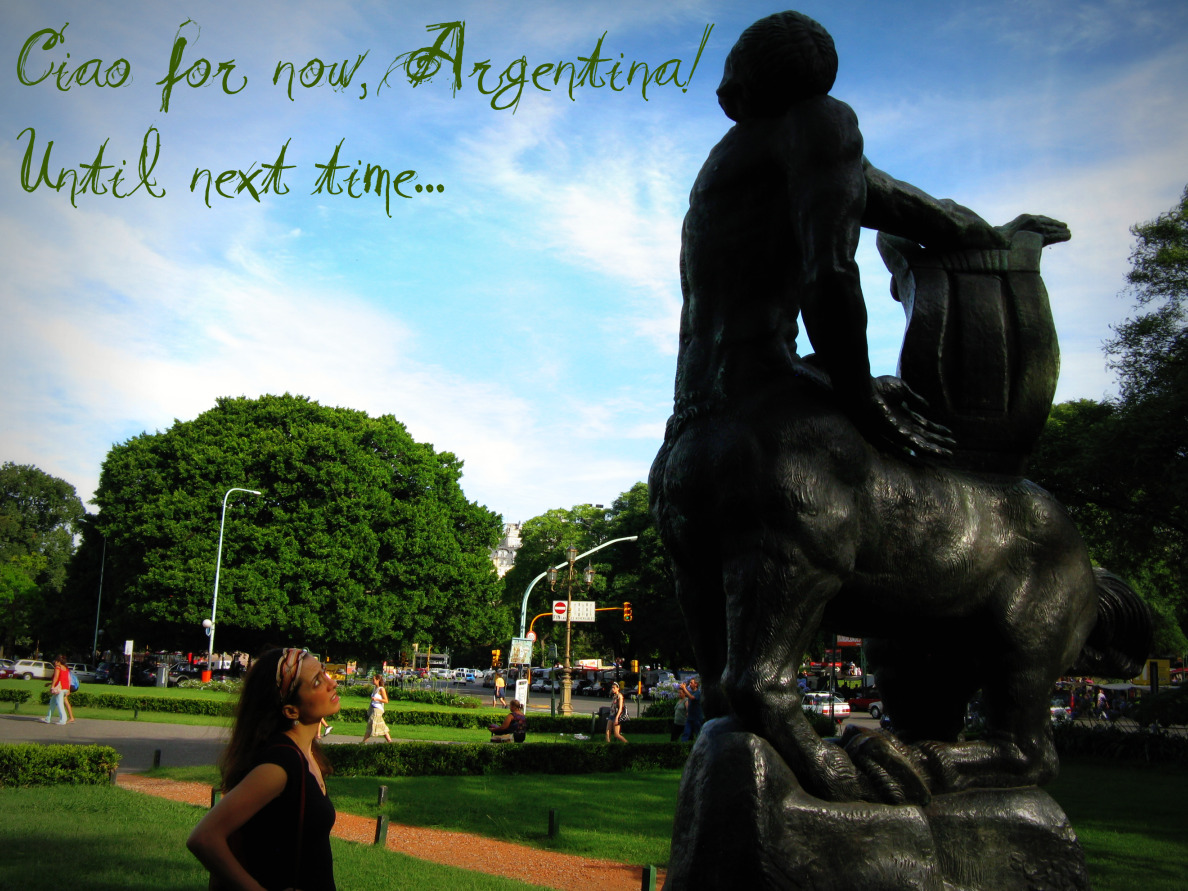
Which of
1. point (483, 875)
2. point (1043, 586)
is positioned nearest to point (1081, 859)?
point (1043, 586)

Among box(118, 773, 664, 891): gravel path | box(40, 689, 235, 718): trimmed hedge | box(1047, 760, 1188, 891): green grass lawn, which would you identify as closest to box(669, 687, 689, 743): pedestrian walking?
box(1047, 760, 1188, 891): green grass lawn

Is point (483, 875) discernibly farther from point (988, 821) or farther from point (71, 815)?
Answer: point (988, 821)

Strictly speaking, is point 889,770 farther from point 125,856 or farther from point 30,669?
point 30,669

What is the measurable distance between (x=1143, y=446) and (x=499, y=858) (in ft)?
52.5

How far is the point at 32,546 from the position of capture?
2682 inches

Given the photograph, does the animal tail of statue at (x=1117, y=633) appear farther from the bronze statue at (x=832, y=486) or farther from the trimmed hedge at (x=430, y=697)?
the trimmed hedge at (x=430, y=697)

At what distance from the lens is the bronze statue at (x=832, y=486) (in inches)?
108

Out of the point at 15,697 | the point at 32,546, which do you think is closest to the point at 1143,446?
the point at 15,697

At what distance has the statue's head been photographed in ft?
9.95

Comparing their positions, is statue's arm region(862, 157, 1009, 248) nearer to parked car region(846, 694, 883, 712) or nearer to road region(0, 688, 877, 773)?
road region(0, 688, 877, 773)

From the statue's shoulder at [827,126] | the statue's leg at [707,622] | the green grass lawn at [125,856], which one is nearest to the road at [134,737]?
the green grass lawn at [125,856]

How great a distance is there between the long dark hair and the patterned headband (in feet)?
0.04

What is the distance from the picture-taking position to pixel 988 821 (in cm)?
286

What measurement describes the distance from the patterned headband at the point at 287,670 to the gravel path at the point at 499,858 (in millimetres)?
6468
